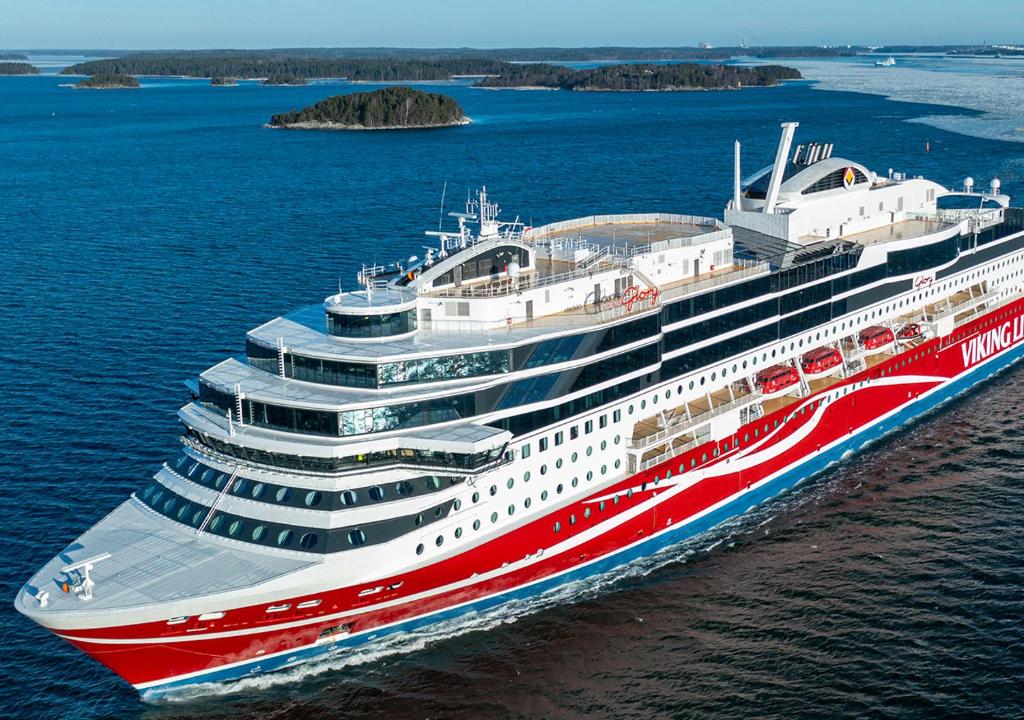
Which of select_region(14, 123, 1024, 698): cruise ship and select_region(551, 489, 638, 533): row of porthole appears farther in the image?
select_region(551, 489, 638, 533): row of porthole

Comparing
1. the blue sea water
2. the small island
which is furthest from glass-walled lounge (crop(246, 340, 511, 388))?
the small island

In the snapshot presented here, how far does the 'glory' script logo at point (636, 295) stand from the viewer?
35841 millimetres

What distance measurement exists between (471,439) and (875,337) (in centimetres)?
2523

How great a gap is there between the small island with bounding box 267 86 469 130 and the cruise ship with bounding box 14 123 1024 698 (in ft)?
461

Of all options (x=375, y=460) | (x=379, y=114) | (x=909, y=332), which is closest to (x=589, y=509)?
(x=375, y=460)

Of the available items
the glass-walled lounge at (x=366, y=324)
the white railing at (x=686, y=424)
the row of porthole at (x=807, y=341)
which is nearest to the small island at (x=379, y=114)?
the row of porthole at (x=807, y=341)

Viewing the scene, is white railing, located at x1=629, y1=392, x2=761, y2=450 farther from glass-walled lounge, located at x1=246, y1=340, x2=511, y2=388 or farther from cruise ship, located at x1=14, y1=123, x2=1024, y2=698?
glass-walled lounge, located at x1=246, y1=340, x2=511, y2=388

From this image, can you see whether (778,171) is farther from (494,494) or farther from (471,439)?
(471,439)

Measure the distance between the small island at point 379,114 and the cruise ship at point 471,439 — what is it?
141 metres

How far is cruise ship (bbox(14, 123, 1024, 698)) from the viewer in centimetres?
2831

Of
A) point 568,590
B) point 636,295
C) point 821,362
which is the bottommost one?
point 568,590

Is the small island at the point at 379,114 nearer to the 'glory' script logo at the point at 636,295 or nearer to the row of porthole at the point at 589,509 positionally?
the 'glory' script logo at the point at 636,295

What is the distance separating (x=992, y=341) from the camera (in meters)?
54.8

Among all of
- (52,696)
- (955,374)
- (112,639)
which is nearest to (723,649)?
(112,639)
